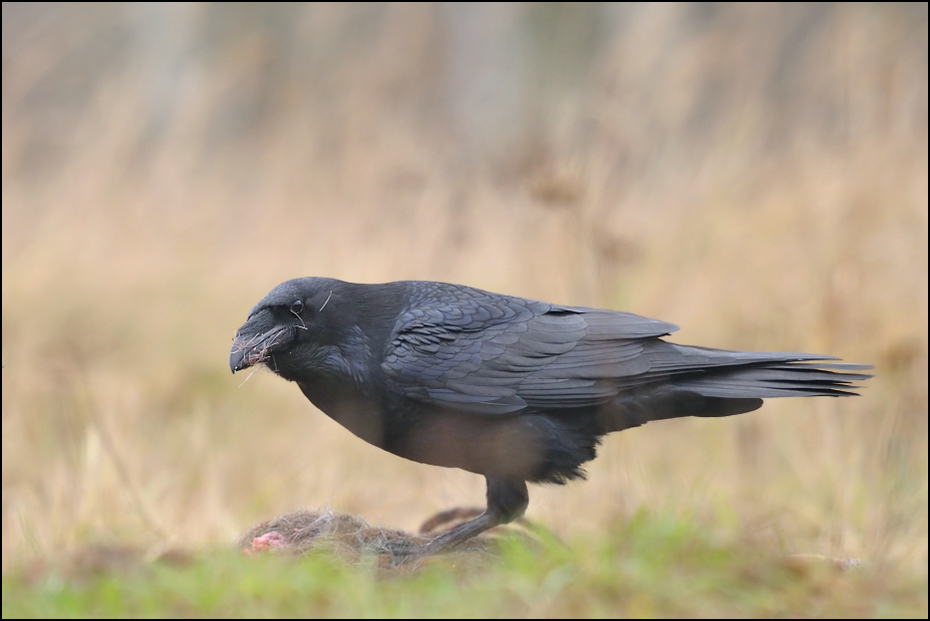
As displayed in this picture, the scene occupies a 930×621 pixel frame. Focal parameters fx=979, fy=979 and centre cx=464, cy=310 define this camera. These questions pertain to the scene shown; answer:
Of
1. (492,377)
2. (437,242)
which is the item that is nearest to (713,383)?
(492,377)

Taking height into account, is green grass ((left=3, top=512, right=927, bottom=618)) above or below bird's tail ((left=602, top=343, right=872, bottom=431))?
below

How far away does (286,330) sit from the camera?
11.0 feet

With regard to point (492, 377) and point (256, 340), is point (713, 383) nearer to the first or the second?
point (492, 377)

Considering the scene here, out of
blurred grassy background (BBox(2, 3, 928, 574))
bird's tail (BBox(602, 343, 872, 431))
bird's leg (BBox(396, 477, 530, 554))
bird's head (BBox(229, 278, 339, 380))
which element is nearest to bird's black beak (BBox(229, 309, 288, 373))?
bird's head (BBox(229, 278, 339, 380))

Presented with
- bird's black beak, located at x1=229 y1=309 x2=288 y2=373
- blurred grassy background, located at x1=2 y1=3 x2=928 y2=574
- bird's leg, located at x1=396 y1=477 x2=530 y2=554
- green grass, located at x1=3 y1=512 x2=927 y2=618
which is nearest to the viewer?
green grass, located at x1=3 y1=512 x2=927 y2=618

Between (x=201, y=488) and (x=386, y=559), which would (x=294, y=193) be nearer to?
(x=201, y=488)

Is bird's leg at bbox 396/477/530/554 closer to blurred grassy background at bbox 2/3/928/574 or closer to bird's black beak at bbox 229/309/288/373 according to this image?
bird's black beak at bbox 229/309/288/373

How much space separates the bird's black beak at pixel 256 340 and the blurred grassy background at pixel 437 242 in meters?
1.64

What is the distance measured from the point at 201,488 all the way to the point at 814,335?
375 centimetres

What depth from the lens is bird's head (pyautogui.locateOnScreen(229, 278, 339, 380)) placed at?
3.28 metres

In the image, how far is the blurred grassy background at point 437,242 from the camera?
5367mm

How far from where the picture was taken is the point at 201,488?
5.79m

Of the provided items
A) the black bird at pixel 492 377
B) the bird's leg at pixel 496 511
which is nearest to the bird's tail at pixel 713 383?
the black bird at pixel 492 377

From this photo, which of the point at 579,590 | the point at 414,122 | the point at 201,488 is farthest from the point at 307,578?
the point at 414,122
